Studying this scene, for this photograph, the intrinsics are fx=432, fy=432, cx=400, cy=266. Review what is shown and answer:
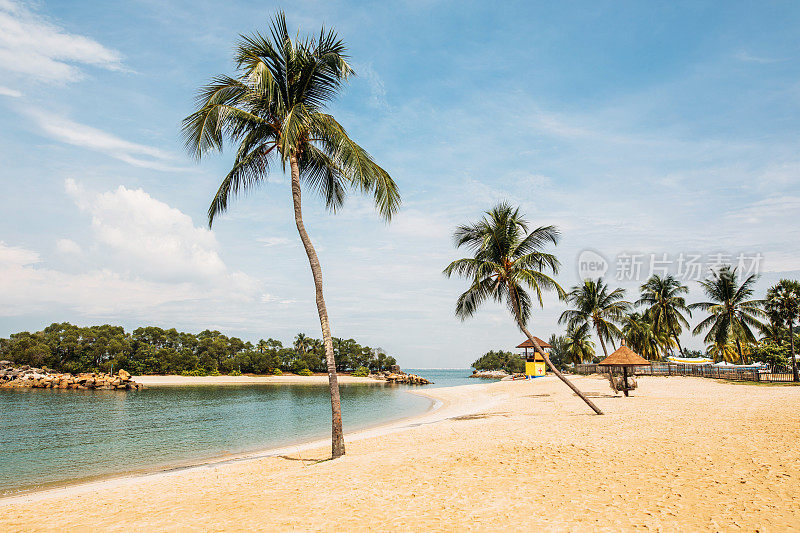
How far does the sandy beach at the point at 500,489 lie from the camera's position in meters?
5.42

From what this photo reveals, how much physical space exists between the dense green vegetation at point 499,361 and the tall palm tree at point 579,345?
60640 mm

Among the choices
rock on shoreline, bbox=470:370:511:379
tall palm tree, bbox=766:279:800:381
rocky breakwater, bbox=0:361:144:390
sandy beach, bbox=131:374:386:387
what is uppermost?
tall palm tree, bbox=766:279:800:381

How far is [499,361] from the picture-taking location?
13362cm

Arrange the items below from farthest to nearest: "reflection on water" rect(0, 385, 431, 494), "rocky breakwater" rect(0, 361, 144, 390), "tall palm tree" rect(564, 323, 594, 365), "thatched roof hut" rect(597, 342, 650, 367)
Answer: "rocky breakwater" rect(0, 361, 144, 390) → "tall palm tree" rect(564, 323, 594, 365) → "thatched roof hut" rect(597, 342, 650, 367) → "reflection on water" rect(0, 385, 431, 494)

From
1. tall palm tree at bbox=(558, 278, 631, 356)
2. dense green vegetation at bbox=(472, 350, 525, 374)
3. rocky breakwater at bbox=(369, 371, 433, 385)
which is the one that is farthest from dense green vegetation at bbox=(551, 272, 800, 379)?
dense green vegetation at bbox=(472, 350, 525, 374)

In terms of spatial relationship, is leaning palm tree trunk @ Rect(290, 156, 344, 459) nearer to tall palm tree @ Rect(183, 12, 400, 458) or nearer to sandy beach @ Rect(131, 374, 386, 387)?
tall palm tree @ Rect(183, 12, 400, 458)

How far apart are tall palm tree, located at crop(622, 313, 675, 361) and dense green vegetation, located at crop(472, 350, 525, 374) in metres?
73.6

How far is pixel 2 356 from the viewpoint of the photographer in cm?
6819

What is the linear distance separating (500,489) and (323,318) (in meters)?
6.08

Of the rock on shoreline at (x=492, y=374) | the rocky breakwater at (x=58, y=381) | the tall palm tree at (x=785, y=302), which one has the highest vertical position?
the tall palm tree at (x=785, y=302)

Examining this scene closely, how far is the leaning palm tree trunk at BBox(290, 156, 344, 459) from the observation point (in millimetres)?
10867

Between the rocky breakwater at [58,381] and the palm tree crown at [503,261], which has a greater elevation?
the palm tree crown at [503,261]

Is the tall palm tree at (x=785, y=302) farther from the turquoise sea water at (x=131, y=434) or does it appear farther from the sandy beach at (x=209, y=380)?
the sandy beach at (x=209, y=380)

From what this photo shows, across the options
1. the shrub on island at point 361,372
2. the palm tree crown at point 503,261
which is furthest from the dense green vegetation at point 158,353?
the palm tree crown at point 503,261
